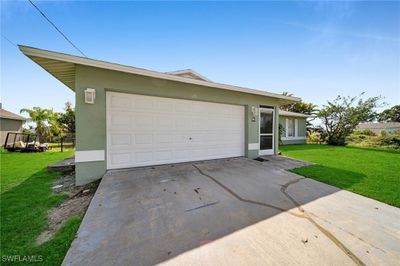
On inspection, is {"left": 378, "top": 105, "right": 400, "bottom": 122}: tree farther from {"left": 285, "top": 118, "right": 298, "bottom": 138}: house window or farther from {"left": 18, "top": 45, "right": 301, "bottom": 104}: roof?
{"left": 18, "top": 45, "right": 301, "bottom": 104}: roof

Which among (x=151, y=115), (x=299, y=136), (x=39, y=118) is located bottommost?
(x=299, y=136)

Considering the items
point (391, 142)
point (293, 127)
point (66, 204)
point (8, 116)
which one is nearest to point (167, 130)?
point (66, 204)

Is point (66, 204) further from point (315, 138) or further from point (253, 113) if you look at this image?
point (315, 138)

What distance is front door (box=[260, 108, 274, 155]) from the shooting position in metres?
7.24

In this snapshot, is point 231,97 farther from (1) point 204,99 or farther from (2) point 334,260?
(2) point 334,260

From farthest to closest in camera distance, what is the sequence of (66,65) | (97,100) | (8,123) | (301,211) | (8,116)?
(8,123), (8,116), (97,100), (66,65), (301,211)

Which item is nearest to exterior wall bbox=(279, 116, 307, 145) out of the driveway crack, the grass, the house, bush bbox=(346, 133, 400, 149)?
bush bbox=(346, 133, 400, 149)

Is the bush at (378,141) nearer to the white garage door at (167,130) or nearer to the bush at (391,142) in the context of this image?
the bush at (391,142)

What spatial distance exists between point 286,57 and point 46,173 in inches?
422

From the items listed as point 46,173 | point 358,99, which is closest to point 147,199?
point 46,173

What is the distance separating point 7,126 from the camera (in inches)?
564

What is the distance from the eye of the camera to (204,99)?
5750mm

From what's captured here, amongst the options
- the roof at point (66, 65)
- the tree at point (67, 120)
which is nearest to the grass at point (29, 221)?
the roof at point (66, 65)

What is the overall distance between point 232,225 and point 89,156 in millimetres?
3811
